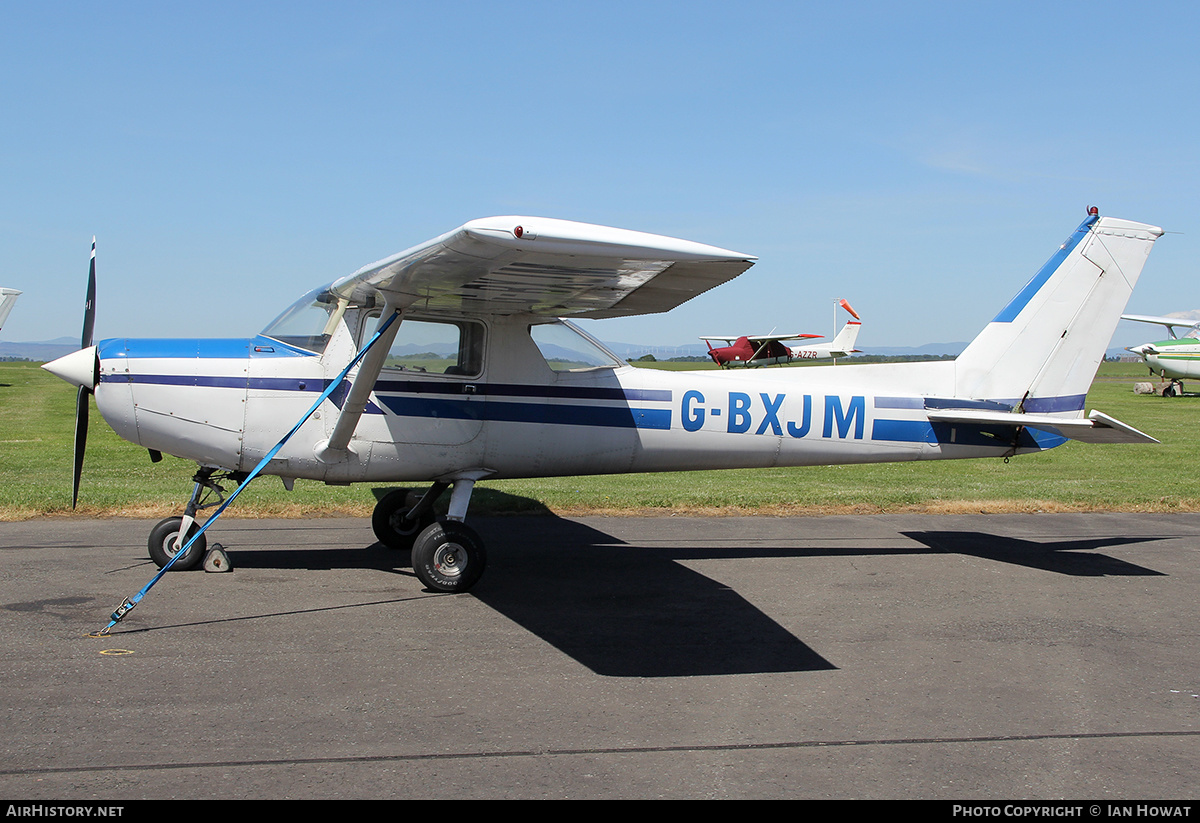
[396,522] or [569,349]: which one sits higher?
[569,349]

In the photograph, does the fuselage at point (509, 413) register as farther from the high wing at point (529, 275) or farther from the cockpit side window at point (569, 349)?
the high wing at point (529, 275)

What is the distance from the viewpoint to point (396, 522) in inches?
346

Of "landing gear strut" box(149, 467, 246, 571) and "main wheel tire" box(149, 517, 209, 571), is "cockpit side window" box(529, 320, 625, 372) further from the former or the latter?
"main wheel tire" box(149, 517, 209, 571)

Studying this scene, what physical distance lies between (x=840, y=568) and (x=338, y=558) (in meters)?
4.51

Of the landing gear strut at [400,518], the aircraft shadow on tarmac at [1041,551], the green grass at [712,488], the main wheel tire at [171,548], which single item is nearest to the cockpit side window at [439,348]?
the landing gear strut at [400,518]

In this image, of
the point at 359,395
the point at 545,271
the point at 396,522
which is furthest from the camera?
the point at 396,522

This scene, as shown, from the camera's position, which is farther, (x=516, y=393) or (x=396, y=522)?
(x=396, y=522)

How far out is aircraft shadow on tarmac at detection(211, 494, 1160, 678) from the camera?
566 centimetres

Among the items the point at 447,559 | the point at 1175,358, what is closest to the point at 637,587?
the point at 447,559

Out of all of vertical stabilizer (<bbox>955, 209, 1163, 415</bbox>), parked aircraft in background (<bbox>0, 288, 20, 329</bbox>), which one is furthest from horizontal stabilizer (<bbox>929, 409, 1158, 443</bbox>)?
parked aircraft in background (<bbox>0, 288, 20, 329</bbox>)

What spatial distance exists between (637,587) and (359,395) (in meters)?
2.67

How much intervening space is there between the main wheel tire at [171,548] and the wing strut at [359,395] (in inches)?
51.6

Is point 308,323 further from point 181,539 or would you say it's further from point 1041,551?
point 1041,551
